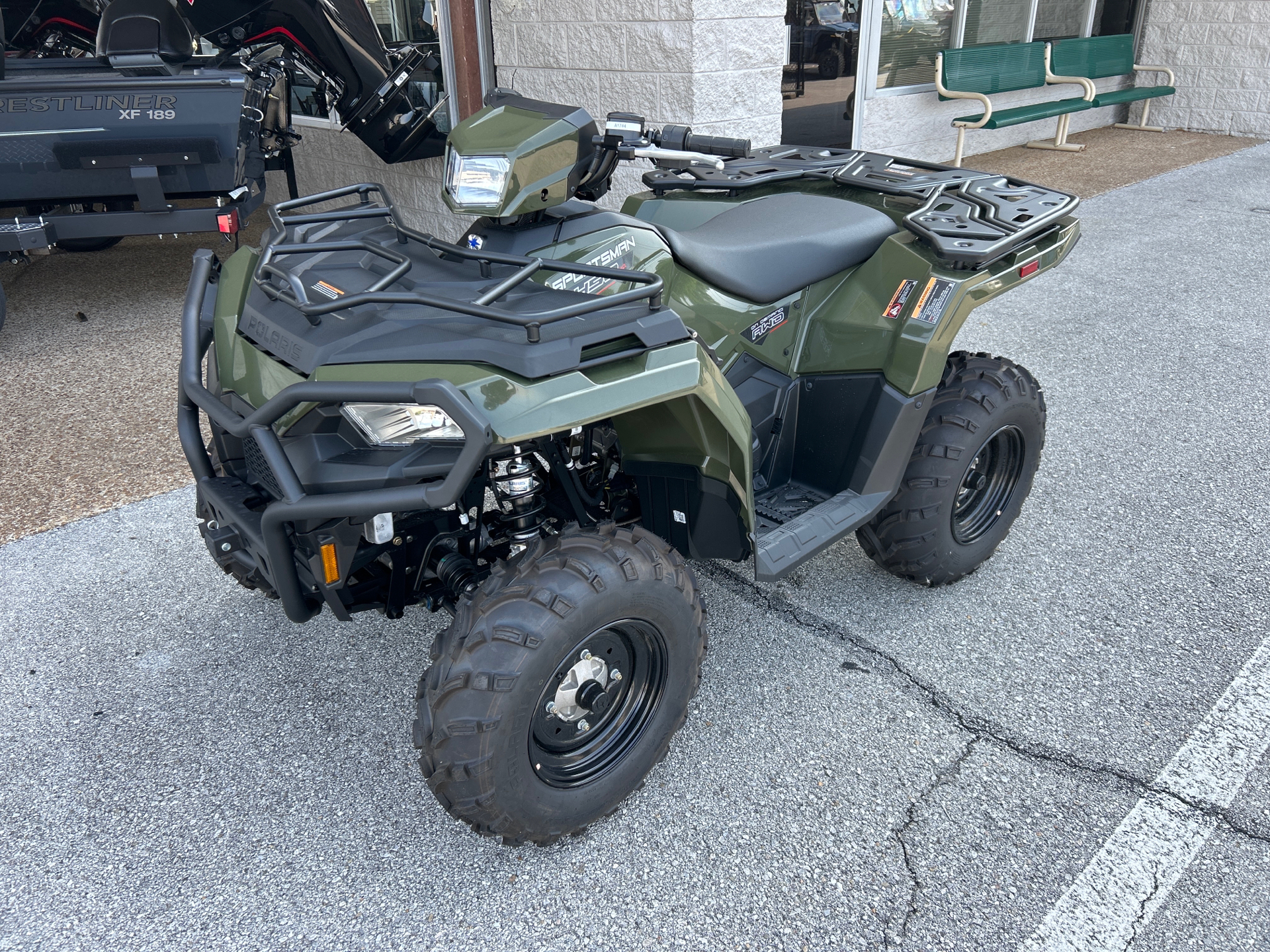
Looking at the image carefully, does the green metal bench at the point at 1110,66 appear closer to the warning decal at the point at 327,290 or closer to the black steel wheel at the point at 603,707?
the black steel wheel at the point at 603,707

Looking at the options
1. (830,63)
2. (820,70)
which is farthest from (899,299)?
(830,63)

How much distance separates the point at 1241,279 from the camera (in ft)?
20.5

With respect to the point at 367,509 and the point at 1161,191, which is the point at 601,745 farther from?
the point at 1161,191

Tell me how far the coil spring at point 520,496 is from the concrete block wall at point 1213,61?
1254cm

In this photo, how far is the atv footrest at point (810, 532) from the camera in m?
2.48

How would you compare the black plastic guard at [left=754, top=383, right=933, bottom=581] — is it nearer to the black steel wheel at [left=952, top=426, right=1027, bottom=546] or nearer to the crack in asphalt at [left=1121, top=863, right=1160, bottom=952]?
the black steel wheel at [left=952, top=426, right=1027, bottom=546]

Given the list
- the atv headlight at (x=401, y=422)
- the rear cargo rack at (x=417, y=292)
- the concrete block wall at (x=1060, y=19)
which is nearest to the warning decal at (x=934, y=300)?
the rear cargo rack at (x=417, y=292)

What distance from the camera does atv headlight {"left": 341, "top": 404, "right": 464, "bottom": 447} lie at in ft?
6.27

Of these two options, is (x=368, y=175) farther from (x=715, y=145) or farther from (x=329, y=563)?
(x=329, y=563)

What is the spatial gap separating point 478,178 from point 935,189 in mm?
1506

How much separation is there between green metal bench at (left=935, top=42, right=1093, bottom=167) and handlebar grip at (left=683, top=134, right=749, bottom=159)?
7.55 m

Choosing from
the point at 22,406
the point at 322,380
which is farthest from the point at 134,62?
the point at 322,380

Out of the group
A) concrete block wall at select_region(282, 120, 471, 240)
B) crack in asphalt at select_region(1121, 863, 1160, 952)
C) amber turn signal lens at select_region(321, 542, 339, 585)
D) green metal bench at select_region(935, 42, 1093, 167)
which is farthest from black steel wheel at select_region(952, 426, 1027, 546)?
green metal bench at select_region(935, 42, 1093, 167)

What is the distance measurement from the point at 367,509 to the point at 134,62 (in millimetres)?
4979
